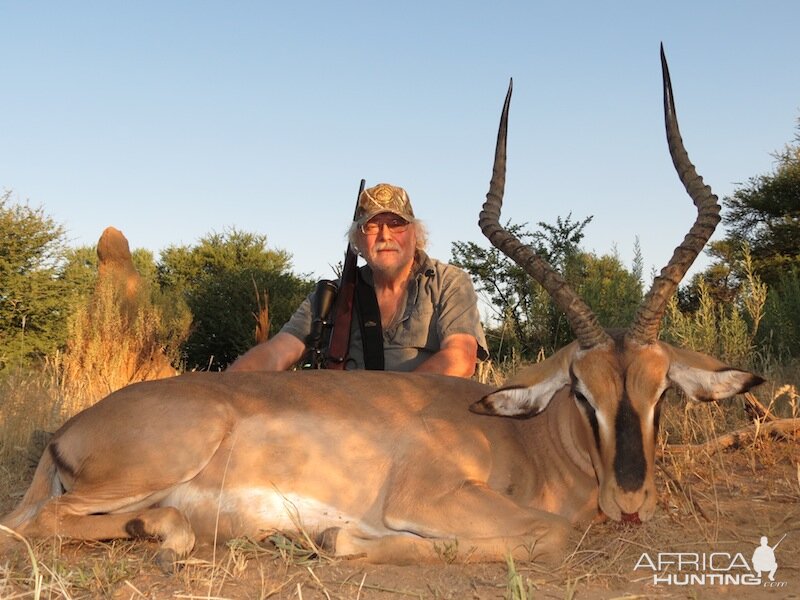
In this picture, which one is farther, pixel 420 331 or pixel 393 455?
pixel 420 331

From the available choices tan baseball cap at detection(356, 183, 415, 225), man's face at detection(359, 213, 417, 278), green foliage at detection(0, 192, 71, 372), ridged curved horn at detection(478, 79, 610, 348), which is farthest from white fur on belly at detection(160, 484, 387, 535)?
green foliage at detection(0, 192, 71, 372)

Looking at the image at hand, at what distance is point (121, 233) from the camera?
16.5 m

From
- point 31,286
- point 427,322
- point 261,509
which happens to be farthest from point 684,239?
point 31,286

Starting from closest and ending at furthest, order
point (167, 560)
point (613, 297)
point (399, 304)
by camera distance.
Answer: point (167, 560)
point (399, 304)
point (613, 297)

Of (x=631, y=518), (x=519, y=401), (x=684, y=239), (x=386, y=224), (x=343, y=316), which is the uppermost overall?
(x=386, y=224)

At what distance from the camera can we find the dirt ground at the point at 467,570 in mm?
3156

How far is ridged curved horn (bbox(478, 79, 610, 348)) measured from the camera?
4105 millimetres

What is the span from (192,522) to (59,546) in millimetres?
618

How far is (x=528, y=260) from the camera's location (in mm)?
4465

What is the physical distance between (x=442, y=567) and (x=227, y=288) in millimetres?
19751
